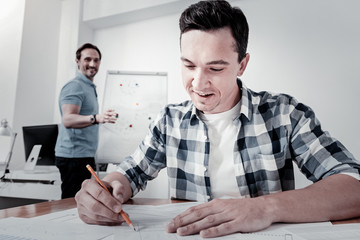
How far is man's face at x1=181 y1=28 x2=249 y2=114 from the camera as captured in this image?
82 cm

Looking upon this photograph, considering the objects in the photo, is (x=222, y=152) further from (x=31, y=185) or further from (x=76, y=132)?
(x=31, y=185)

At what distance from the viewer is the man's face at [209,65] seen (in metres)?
0.82

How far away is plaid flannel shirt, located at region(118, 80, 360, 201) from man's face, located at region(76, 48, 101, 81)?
4.88 ft

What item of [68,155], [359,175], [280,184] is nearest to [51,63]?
[68,155]

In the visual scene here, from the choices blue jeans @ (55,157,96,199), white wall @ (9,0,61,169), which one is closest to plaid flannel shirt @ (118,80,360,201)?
blue jeans @ (55,157,96,199)

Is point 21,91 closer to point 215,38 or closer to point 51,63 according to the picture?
point 51,63

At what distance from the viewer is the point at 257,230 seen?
0.53 metres

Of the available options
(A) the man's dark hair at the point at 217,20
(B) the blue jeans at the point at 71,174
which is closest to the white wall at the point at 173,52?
(B) the blue jeans at the point at 71,174

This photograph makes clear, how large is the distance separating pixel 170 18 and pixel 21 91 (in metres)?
1.92

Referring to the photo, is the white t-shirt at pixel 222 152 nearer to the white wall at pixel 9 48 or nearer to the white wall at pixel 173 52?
the white wall at pixel 173 52

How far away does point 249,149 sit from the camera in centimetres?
90

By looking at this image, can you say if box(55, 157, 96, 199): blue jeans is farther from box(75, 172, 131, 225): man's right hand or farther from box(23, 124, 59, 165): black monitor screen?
box(75, 172, 131, 225): man's right hand

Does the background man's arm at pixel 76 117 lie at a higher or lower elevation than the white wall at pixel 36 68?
lower

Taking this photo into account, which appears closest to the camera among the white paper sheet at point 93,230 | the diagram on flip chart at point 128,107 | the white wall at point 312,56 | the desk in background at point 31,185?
the white paper sheet at point 93,230
